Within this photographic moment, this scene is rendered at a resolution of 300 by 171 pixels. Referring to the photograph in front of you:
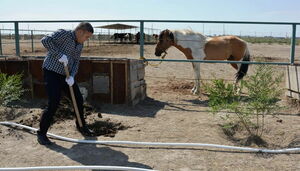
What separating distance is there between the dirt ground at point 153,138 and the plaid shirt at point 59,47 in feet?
3.41

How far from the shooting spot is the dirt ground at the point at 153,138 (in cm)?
350

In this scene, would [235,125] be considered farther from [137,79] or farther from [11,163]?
[11,163]

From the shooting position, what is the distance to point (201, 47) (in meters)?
7.60

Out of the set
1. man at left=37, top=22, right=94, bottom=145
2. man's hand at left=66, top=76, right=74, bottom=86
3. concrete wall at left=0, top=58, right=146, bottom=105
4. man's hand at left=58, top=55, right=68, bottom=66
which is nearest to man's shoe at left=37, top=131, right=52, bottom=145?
man at left=37, top=22, right=94, bottom=145

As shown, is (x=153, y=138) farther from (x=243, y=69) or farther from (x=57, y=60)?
(x=243, y=69)

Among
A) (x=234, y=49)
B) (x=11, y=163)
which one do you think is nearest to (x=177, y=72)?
(x=234, y=49)

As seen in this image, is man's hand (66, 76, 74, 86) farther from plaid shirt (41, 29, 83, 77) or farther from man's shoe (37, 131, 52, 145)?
man's shoe (37, 131, 52, 145)

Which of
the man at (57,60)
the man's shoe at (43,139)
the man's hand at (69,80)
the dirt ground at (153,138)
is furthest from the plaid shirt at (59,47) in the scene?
the dirt ground at (153,138)

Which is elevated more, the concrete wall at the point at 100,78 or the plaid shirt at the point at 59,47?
the plaid shirt at the point at 59,47

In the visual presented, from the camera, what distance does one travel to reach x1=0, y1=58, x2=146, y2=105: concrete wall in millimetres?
6031

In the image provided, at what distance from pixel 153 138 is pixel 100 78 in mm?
2291

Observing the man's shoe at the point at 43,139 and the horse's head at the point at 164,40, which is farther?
the horse's head at the point at 164,40

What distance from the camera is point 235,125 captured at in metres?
4.68

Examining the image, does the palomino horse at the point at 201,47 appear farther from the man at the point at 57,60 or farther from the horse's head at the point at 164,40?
the man at the point at 57,60
